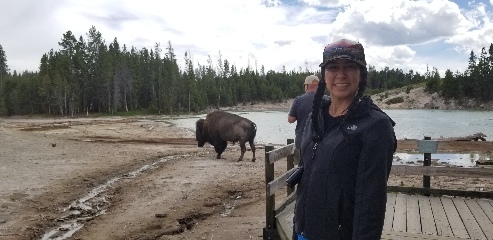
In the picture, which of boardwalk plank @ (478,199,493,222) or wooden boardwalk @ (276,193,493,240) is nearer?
wooden boardwalk @ (276,193,493,240)

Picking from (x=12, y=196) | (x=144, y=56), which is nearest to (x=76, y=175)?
(x=12, y=196)

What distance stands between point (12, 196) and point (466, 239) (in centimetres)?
978

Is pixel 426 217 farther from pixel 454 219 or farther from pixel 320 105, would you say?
pixel 320 105

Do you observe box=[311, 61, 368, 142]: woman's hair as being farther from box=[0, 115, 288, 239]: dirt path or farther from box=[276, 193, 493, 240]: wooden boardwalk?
box=[0, 115, 288, 239]: dirt path

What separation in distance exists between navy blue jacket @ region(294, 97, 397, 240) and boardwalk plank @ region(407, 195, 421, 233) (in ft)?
11.3

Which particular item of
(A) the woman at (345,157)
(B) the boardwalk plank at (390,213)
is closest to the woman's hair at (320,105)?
(A) the woman at (345,157)

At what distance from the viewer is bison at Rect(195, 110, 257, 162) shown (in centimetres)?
1719

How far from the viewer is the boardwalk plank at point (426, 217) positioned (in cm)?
531

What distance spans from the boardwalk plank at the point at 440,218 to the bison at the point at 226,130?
1025 cm

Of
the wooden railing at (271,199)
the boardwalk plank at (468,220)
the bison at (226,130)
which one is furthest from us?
the bison at (226,130)

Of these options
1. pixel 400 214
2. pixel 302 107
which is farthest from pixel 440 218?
pixel 302 107

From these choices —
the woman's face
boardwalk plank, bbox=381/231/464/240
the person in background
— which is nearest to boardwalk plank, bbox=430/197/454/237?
boardwalk plank, bbox=381/231/464/240

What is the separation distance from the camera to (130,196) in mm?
10539

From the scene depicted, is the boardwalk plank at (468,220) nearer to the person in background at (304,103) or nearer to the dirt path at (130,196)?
the person in background at (304,103)
